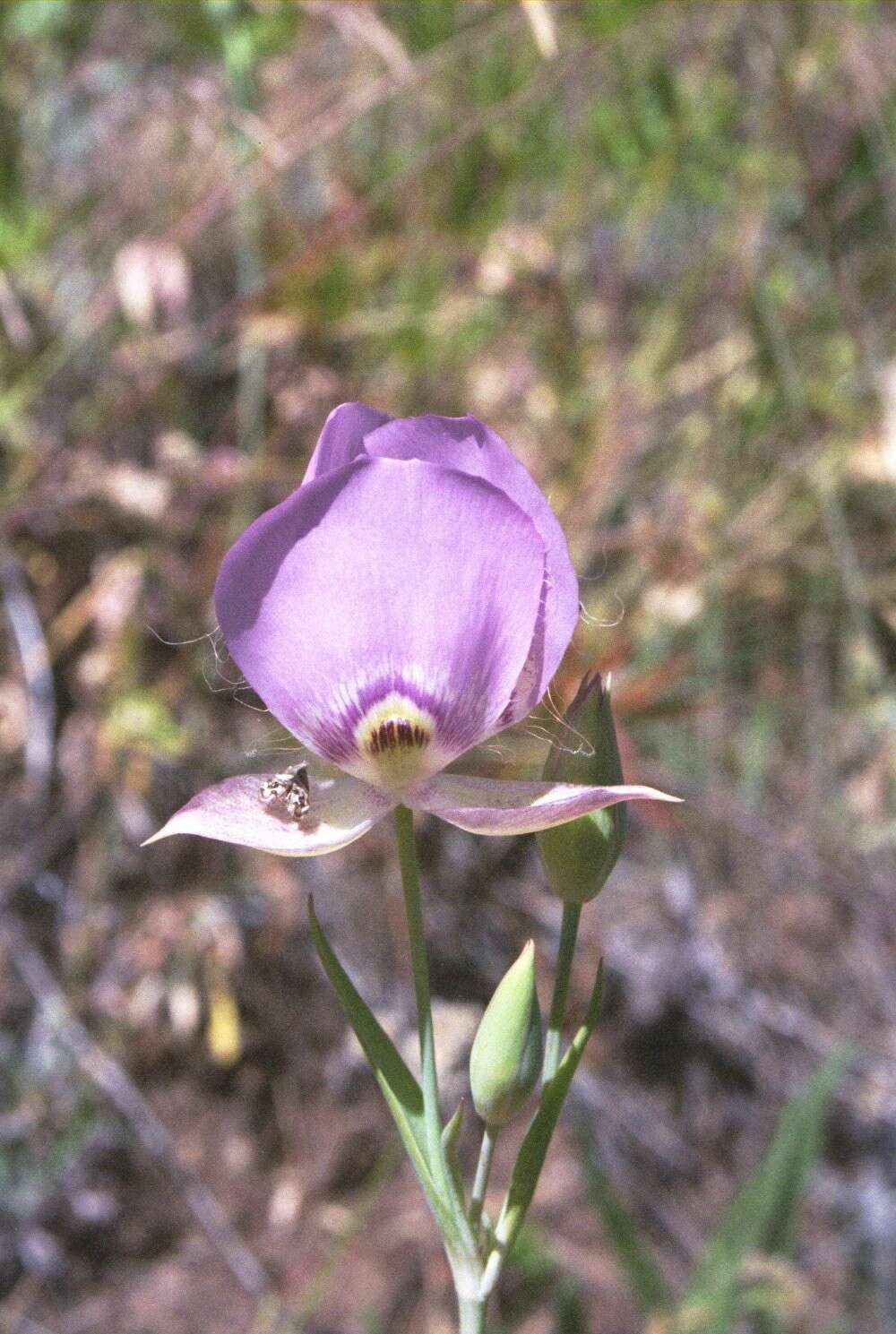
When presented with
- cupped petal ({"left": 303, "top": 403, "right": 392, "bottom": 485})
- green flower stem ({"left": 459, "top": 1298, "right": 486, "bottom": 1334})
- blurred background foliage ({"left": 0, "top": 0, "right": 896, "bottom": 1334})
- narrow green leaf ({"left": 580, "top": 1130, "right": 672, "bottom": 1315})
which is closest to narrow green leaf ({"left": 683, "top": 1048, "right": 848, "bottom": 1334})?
narrow green leaf ({"left": 580, "top": 1130, "right": 672, "bottom": 1315})

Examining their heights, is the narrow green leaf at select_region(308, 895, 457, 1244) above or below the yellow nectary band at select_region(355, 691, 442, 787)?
below

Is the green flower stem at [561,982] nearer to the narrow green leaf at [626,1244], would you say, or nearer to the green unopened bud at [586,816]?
the green unopened bud at [586,816]

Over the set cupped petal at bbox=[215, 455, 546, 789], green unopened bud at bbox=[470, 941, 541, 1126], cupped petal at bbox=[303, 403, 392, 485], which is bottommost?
green unopened bud at bbox=[470, 941, 541, 1126]

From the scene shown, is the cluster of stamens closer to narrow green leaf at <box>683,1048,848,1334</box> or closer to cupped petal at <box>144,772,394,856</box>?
cupped petal at <box>144,772,394,856</box>

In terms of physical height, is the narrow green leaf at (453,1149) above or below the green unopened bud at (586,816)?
below

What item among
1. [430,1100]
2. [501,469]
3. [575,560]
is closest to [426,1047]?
[430,1100]

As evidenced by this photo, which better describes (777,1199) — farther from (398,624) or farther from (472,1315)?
(398,624)

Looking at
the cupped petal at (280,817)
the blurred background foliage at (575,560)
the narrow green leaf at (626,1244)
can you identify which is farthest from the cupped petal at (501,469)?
the blurred background foliage at (575,560)
